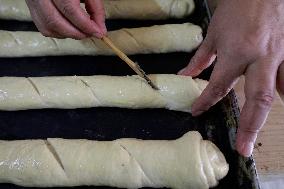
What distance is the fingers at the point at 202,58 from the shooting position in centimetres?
192

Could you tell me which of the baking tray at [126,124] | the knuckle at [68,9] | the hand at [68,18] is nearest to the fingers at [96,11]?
the hand at [68,18]

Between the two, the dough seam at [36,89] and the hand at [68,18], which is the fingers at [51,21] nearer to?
the hand at [68,18]

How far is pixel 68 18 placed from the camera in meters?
1.81

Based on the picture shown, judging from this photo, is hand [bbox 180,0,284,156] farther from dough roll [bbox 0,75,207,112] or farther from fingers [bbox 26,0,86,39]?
fingers [bbox 26,0,86,39]

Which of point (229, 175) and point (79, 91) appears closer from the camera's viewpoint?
point (229, 175)

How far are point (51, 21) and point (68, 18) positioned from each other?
0.09 metres

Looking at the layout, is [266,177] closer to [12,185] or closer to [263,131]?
[263,131]

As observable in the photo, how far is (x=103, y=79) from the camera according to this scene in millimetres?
2229

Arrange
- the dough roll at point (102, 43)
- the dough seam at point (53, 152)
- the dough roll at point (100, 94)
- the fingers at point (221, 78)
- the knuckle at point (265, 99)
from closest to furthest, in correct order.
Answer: the knuckle at point (265, 99)
the fingers at point (221, 78)
the dough seam at point (53, 152)
the dough roll at point (100, 94)
the dough roll at point (102, 43)

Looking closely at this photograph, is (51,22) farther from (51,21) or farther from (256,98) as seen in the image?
(256,98)

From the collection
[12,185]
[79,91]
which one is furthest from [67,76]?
[12,185]

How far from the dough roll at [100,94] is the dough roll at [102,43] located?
1.04 ft

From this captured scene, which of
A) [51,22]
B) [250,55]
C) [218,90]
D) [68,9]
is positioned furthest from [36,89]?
[250,55]

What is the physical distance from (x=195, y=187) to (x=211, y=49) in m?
0.72
